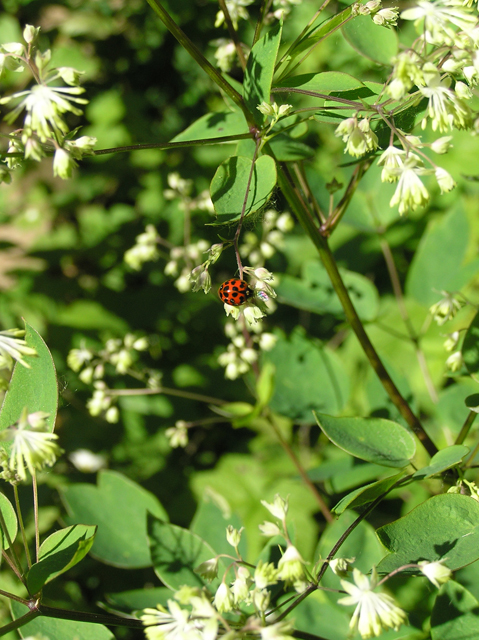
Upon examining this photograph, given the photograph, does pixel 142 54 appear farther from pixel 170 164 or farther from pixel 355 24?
pixel 355 24

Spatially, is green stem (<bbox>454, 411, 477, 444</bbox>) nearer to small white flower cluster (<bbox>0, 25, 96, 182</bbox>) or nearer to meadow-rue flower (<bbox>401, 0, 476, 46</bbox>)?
meadow-rue flower (<bbox>401, 0, 476, 46</bbox>)

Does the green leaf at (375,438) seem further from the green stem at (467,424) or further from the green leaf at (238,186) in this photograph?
the green leaf at (238,186)

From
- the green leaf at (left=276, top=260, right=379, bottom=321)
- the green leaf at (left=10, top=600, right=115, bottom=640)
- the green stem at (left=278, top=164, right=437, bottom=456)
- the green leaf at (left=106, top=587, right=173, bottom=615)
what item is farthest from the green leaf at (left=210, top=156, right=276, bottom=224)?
the green leaf at (left=106, top=587, right=173, bottom=615)

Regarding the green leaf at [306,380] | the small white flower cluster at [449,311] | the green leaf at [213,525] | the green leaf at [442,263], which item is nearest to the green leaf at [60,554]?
the green leaf at [213,525]

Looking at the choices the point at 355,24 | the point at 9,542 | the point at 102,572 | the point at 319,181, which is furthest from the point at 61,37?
the point at 9,542

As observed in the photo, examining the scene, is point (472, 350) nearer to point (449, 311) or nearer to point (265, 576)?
point (449, 311)

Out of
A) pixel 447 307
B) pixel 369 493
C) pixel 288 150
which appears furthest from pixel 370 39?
pixel 369 493
